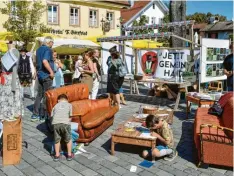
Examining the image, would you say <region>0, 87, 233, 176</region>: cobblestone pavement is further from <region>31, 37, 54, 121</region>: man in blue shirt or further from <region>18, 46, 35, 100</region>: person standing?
<region>18, 46, 35, 100</region>: person standing

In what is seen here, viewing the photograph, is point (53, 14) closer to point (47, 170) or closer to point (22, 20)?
point (22, 20)

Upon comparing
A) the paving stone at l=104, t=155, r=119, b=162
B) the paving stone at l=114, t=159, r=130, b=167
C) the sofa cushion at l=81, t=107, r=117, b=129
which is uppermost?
the sofa cushion at l=81, t=107, r=117, b=129

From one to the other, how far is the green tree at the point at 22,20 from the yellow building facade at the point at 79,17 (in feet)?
4.27

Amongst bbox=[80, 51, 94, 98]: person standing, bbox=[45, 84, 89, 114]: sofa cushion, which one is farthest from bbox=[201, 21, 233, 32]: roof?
bbox=[45, 84, 89, 114]: sofa cushion

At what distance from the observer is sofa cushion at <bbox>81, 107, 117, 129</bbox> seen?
5.49 m

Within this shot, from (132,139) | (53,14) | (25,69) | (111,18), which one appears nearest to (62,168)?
(132,139)

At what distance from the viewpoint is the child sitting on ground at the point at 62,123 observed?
190 inches

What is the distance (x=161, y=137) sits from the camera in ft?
16.2

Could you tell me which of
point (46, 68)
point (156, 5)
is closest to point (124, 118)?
point (46, 68)

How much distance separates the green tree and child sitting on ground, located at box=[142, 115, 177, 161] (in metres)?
14.6

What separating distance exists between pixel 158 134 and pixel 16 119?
2.21 metres

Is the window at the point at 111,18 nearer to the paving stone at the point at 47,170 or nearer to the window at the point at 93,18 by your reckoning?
the window at the point at 93,18

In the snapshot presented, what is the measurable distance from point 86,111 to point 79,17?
18621mm

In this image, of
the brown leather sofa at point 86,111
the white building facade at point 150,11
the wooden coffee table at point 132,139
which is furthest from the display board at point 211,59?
the white building facade at point 150,11
